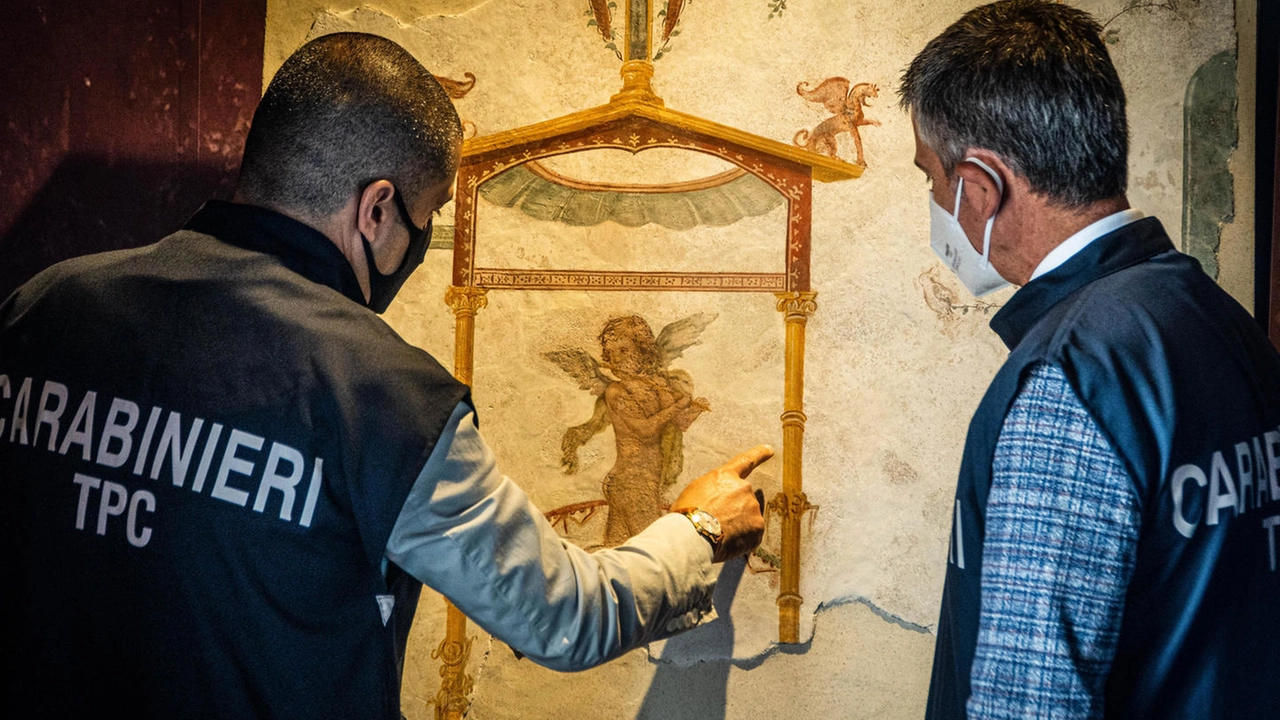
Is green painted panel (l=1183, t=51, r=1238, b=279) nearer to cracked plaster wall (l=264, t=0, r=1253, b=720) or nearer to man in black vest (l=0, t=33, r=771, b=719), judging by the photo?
cracked plaster wall (l=264, t=0, r=1253, b=720)

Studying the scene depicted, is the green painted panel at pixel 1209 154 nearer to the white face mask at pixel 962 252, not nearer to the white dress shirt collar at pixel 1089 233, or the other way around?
the white face mask at pixel 962 252

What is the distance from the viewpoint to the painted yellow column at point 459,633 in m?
2.16

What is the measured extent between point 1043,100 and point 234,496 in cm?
114

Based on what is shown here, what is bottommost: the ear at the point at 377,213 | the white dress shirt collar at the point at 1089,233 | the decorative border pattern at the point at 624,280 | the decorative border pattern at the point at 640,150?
the white dress shirt collar at the point at 1089,233

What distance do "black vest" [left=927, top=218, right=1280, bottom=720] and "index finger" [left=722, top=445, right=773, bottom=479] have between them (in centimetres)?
83

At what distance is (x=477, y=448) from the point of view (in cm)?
126

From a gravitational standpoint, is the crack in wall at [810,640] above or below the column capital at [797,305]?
below

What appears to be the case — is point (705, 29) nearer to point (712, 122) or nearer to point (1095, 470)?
point (712, 122)

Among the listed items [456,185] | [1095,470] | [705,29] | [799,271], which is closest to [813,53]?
[705,29]

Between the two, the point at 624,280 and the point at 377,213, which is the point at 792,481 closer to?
the point at 624,280

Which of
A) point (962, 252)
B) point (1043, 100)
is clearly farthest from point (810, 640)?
point (1043, 100)

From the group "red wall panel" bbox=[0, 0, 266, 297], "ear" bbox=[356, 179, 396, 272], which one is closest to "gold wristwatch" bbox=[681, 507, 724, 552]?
"ear" bbox=[356, 179, 396, 272]

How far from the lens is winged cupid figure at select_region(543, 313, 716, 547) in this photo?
6.95ft

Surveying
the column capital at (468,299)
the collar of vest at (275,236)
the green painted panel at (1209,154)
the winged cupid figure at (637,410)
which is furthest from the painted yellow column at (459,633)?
the green painted panel at (1209,154)
